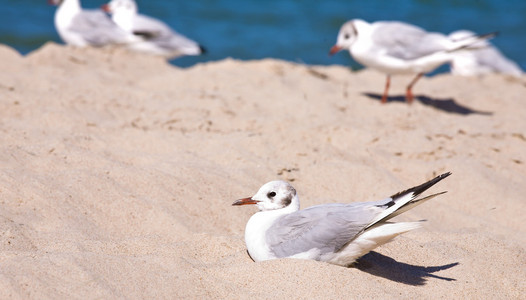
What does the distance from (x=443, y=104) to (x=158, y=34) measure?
451 centimetres

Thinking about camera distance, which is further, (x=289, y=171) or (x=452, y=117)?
(x=452, y=117)

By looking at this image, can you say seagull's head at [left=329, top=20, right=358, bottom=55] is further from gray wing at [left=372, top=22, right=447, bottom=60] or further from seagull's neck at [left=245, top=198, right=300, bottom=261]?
seagull's neck at [left=245, top=198, right=300, bottom=261]

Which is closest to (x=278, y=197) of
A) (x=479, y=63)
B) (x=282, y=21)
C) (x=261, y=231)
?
(x=261, y=231)

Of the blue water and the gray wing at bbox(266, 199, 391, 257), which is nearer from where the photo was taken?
the gray wing at bbox(266, 199, 391, 257)

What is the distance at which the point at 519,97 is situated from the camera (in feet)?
24.2

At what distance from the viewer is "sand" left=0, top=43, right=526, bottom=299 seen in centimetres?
298

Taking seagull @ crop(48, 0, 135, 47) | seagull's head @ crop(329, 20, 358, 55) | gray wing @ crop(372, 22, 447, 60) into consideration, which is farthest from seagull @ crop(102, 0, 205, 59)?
gray wing @ crop(372, 22, 447, 60)

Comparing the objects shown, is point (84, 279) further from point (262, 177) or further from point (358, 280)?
point (262, 177)

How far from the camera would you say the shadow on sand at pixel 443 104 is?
688 cm

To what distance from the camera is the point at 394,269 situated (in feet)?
10.9

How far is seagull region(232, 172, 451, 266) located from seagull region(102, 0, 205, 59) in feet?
22.0

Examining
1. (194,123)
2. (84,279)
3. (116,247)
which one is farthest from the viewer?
(194,123)

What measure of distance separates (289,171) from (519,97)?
3.94m

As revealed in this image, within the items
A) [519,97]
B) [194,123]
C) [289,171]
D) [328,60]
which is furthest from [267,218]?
[328,60]
